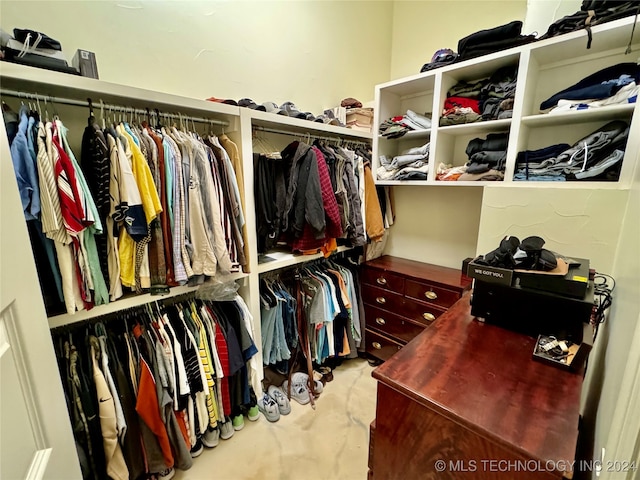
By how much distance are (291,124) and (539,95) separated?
1507mm

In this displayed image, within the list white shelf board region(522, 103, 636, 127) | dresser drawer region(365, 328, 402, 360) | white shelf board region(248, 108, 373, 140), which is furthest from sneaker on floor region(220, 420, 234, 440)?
white shelf board region(522, 103, 636, 127)

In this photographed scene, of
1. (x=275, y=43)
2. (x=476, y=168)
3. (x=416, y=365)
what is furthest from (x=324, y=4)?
(x=416, y=365)

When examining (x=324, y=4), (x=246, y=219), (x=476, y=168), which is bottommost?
(x=246, y=219)

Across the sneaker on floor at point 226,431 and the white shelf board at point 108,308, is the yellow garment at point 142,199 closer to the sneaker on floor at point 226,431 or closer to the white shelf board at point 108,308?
the white shelf board at point 108,308

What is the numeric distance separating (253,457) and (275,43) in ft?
8.59

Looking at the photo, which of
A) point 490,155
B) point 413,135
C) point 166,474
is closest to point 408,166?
point 413,135

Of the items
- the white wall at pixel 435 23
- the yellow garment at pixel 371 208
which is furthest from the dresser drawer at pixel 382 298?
the white wall at pixel 435 23

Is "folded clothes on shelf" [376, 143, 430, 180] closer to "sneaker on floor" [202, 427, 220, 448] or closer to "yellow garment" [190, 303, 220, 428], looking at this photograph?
"yellow garment" [190, 303, 220, 428]

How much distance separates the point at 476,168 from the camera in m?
1.77

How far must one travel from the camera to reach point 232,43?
1817 millimetres

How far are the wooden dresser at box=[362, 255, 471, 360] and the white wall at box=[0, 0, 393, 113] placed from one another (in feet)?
4.78

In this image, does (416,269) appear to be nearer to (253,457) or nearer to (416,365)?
(416,365)

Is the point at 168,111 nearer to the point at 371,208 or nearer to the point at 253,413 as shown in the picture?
the point at 371,208

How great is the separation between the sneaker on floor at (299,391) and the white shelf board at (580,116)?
216 centimetres
